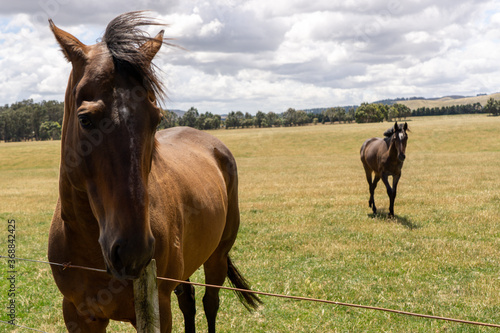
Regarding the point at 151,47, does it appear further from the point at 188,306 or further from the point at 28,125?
the point at 28,125

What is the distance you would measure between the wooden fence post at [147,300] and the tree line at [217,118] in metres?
62.8

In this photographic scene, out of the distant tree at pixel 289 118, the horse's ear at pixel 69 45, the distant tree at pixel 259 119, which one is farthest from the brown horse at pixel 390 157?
the distant tree at pixel 289 118

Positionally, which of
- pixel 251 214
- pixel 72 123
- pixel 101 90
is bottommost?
pixel 251 214

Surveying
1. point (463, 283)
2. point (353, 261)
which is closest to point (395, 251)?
point (353, 261)

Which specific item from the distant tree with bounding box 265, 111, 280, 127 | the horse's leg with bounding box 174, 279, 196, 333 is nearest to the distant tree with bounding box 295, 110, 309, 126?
the distant tree with bounding box 265, 111, 280, 127

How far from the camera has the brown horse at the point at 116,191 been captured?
159cm

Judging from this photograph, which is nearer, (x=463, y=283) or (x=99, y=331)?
(x=99, y=331)

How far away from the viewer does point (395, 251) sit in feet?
23.9

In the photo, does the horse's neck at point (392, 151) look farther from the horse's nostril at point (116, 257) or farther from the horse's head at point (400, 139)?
the horse's nostril at point (116, 257)

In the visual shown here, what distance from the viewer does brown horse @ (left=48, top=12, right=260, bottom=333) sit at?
1591mm

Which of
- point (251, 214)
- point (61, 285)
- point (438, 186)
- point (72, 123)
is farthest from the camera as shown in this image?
point (438, 186)

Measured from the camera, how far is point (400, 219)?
9.97 m

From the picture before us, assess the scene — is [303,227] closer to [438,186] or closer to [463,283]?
[463,283]

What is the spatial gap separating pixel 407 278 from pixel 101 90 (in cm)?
582
